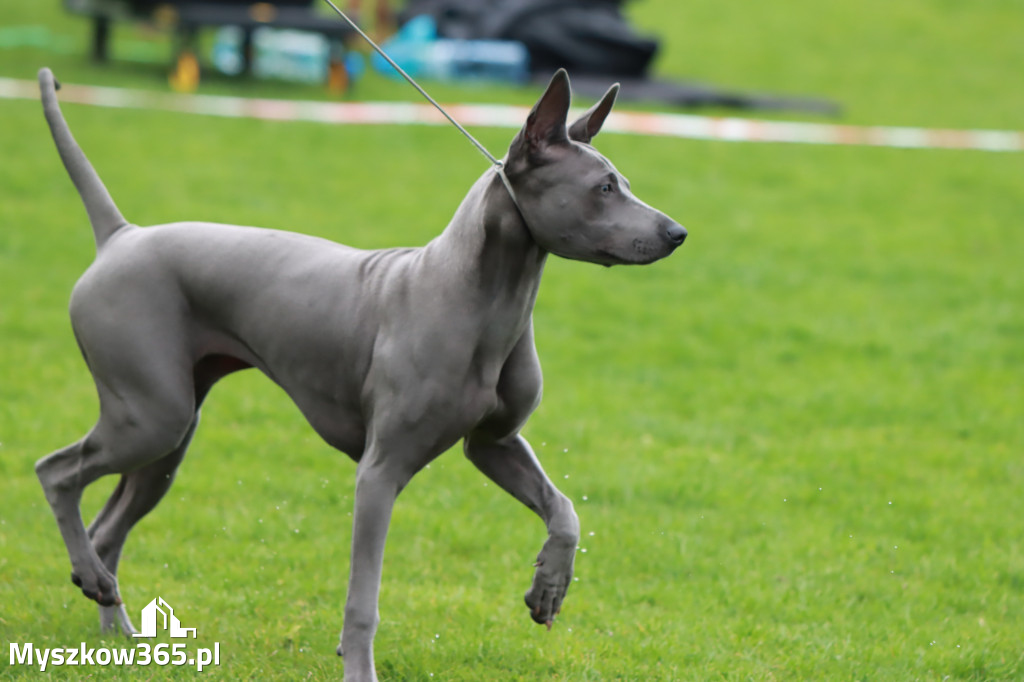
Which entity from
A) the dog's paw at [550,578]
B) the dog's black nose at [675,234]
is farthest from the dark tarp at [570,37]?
the dog's black nose at [675,234]

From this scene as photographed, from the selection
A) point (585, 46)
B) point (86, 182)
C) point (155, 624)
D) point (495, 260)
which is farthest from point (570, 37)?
point (495, 260)

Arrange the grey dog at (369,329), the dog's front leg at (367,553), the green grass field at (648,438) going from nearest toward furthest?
the grey dog at (369,329), the dog's front leg at (367,553), the green grass field at (648,438)

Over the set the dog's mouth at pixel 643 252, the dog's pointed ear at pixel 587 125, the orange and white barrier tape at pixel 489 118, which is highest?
the dog's pointed ear at pixel 587 125

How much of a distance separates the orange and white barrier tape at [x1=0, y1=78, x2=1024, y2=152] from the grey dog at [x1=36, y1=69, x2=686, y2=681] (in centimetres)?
1180

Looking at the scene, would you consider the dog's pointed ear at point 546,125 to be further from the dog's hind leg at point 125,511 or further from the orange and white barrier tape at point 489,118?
the orange and white barrier tape at point 489,118

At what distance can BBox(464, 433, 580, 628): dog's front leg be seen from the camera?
430 centimetres

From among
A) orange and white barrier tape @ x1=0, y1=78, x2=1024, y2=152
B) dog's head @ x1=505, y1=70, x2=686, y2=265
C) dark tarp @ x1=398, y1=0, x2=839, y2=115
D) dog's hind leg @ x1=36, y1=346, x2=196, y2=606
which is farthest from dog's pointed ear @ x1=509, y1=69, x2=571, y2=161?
dark tarp @ x1=398, y1=0, x2=839, y2=115

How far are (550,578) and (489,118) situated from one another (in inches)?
498

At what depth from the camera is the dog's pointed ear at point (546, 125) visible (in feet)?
12.2

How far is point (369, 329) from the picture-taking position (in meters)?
4.14

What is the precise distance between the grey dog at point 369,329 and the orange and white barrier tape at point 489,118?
38.7 feet

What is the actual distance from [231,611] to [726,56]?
21.3m

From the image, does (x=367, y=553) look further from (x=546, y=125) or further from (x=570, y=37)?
(x=570, y=37)

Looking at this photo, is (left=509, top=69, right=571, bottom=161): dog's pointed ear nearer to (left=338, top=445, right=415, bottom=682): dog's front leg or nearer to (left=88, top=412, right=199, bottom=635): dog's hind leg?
(left=338, top=445, right=415, bottom=682): dog's front leg
